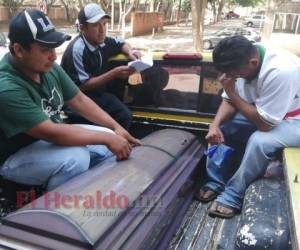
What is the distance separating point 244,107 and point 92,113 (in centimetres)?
99

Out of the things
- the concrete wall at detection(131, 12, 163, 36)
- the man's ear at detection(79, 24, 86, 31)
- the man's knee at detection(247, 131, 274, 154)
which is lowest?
the concrete wall at detection(131, 12, 163, 36)

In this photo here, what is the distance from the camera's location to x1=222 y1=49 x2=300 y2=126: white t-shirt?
239 centimetres

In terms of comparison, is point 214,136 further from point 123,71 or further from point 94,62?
point 94,62

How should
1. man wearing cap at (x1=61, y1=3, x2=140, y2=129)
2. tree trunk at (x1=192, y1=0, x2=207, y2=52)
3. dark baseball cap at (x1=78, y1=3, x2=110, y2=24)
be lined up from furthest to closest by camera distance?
tree trunk at (x1=192, y1=0, x2=207, y2=52) < dark baseball cap at (x1=78, y1=3, x2=110, y2=24) < man wearing cap at (x1=61, y1=3, x2=140, y2=129)

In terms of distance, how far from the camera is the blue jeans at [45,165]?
194 centimetres

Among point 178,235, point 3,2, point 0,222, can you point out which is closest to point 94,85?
point 178,235

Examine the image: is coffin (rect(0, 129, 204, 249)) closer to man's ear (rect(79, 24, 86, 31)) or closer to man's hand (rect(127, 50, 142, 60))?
man's hand (rect(127, 50, 142, 60))

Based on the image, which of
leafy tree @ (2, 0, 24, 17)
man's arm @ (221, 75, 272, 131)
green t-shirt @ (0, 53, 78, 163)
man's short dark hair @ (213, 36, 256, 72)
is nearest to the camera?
green t-shirt @ (0, 53, 78, 163)

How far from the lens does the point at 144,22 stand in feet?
91.7

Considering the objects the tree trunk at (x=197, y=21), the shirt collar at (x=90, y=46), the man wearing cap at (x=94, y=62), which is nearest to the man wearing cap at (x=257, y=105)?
the man wearing cap at (x=94, y=62)

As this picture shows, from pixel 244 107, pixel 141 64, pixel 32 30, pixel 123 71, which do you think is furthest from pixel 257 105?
pixel 32 30

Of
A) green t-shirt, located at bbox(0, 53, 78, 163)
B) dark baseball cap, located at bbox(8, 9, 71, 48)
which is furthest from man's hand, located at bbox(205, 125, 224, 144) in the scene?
dark baseball cap, located at bbox(8, 9, 71, 48)

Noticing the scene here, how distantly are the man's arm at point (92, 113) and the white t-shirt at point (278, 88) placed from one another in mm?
842

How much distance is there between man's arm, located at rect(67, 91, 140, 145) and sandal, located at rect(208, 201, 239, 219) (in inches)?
25.2
